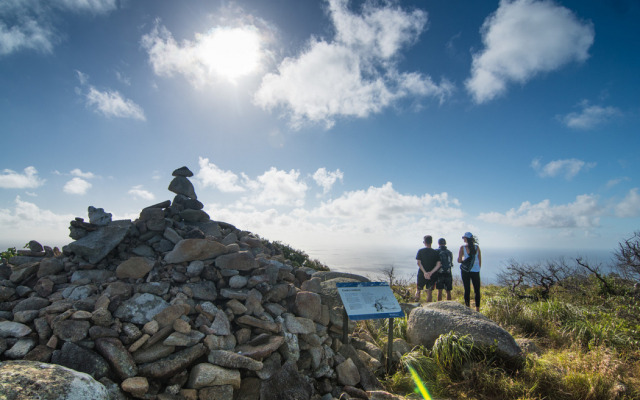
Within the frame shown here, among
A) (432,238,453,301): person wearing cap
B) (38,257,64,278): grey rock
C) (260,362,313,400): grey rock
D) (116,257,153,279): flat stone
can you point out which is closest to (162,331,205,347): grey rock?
(260,362,313,400): grey rock

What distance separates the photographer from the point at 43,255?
722 centimetres

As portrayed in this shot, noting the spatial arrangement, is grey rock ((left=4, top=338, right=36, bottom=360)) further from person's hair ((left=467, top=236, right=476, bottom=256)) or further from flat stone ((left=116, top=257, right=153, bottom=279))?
person's hair ((left=467, top=236, right=476, bottom=256))

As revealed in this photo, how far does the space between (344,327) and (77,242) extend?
6.03 metres

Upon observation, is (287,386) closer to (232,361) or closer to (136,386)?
(232,361)

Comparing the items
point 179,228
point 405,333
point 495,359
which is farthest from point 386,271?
point 179,228

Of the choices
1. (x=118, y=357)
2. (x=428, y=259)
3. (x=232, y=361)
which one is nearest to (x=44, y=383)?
(x=118, y=357)

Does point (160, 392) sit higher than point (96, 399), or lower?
lower

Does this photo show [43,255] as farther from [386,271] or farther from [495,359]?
[386,271]

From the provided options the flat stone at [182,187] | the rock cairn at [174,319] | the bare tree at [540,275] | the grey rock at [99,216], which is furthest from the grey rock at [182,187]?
the bare tree at [540,275]

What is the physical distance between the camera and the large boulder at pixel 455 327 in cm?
606

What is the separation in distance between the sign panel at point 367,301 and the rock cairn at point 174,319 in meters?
0.60

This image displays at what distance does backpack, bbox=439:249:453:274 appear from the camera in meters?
10.1

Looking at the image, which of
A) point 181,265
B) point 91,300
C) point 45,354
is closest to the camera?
point 45,354

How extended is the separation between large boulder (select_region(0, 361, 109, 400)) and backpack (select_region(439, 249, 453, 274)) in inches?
370
